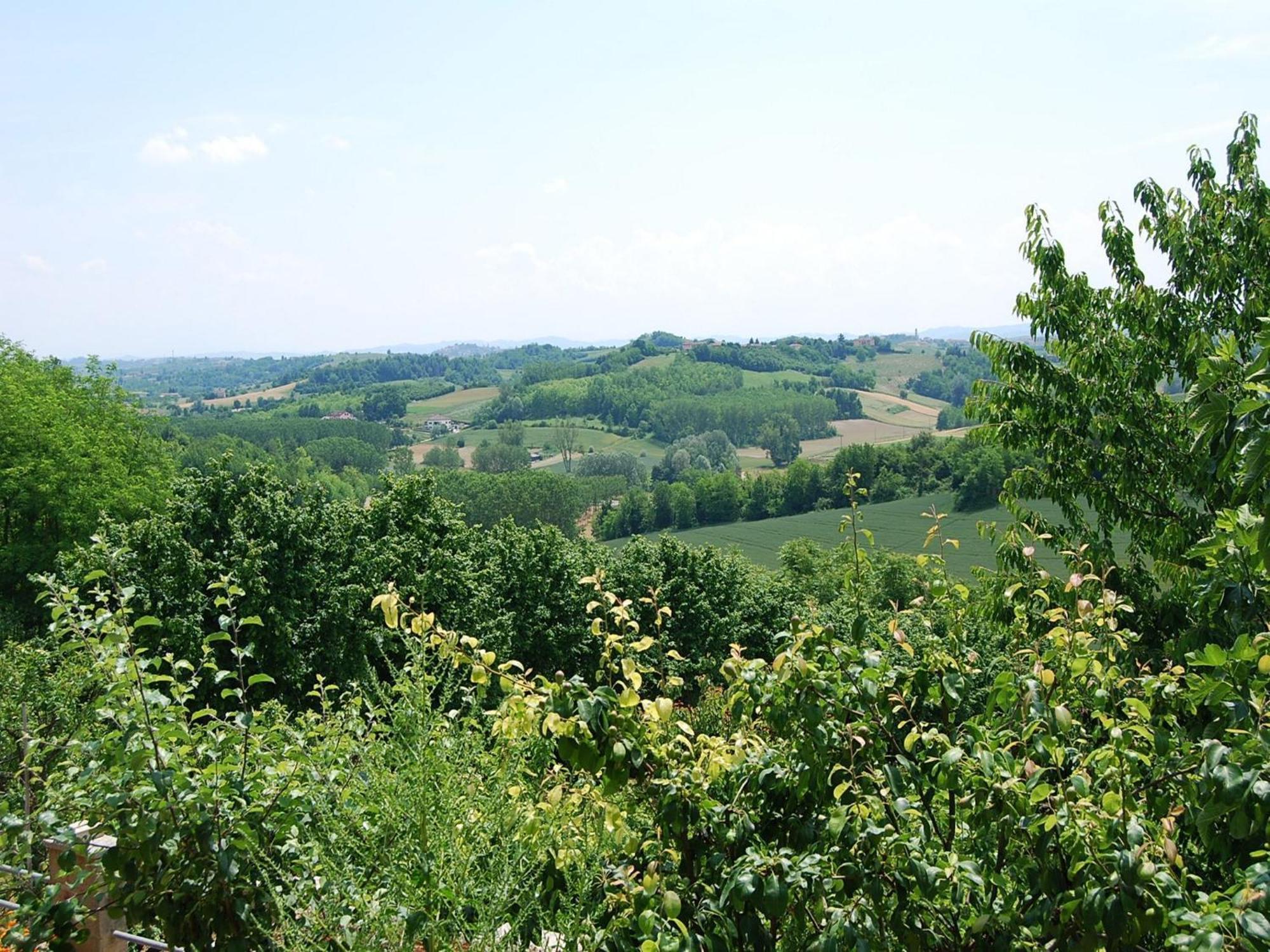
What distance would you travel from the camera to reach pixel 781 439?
119312 millimetres

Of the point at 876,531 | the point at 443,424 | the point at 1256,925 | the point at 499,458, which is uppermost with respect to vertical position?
the point at 1256,925

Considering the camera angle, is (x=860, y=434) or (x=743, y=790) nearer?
(x=743, y=790)

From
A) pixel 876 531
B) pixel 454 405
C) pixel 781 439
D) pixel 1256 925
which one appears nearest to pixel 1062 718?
pixel 1256 925

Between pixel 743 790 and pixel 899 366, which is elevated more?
pixel 899 366

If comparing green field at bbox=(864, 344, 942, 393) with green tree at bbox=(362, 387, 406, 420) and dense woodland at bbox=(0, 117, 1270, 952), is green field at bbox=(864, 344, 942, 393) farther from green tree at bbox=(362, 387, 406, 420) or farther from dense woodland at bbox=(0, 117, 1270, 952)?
dense woodland at bbox=(0, 117, 1270, 952)

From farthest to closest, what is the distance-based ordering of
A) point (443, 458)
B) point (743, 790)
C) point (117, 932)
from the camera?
point (443, 458) → point (117, 932) → point (743, 790)

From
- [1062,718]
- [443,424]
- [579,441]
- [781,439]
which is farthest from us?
[443,424]

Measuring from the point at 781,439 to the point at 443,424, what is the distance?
53.9m

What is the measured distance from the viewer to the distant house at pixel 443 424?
137 metres

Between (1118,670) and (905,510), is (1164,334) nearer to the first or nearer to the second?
(1118,670)

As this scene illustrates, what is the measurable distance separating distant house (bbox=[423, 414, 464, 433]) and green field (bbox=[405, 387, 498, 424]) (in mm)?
1242

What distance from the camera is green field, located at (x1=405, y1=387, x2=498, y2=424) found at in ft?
486

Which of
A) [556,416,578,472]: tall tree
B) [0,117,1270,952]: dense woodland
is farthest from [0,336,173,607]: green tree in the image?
[556,416,578,472]: tall tree

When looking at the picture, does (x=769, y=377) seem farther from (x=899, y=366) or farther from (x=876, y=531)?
(x=876, y=531)
